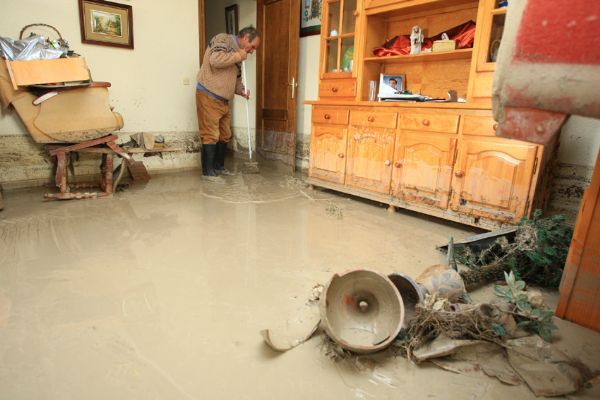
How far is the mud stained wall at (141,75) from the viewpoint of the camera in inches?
134

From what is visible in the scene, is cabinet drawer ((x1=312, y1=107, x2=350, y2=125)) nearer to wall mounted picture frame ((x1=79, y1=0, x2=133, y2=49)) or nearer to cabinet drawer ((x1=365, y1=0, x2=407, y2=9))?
cabinet drawer ((x1=365, y1=0, x2=407, y2=9))

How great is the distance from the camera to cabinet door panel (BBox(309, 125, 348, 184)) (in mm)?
3416

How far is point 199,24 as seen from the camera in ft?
14.6

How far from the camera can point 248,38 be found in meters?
3.87

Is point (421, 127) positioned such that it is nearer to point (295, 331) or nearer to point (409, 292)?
Answer: point (409, 292)

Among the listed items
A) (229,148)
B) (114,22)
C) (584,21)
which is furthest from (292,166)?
(584,21)

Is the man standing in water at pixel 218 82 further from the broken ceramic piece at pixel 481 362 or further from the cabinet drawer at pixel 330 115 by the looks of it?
the broken ceramic piece at pixel 481 362

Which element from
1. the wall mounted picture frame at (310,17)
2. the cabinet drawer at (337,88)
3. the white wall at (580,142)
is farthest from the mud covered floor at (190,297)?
the wall mounted picture frame at (310,17)

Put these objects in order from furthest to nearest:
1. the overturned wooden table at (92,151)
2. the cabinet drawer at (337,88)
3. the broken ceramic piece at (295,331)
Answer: the cabinet drawer at (337,88)
the overturned wooden table at (92,151)
the broken ceramic piece at (295,331)

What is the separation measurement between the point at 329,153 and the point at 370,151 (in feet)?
1.65

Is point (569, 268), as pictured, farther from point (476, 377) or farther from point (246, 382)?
point (246, 382)

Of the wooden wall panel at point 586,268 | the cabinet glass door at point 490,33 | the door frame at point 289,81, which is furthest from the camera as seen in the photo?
the door frame at point 289,81

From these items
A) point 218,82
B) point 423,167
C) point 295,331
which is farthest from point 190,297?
point 218,82

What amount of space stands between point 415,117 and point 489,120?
1.80 feet
